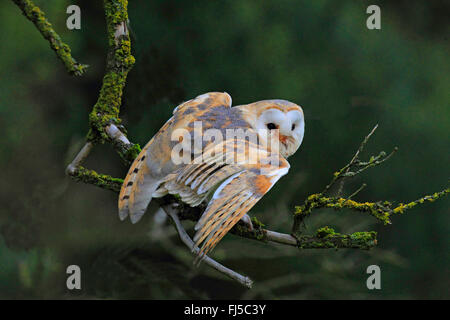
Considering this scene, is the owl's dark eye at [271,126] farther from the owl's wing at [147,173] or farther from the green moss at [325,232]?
the green moss at [325,232]

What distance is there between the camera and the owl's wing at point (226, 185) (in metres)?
1.18

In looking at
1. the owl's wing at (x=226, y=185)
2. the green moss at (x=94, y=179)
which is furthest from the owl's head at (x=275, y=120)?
the green moss at (x=94, y=179)

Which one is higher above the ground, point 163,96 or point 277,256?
point 163,96

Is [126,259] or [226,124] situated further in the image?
[126,259]

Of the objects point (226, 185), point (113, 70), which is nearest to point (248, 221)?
point (226, 185)

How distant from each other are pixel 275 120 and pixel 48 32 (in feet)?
2.02

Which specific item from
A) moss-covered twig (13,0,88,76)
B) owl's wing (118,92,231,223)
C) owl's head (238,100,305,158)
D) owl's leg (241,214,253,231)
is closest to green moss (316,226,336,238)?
owl's leg (241,214,253,231)

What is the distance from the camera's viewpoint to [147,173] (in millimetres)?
1368

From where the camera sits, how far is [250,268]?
84.0 inches

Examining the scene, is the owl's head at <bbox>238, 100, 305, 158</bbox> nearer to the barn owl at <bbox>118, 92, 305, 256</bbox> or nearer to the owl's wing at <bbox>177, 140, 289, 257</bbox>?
the barn owl at <bbox>118, 92, 305, 256</bbox>

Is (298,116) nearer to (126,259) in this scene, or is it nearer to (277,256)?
(277,256)

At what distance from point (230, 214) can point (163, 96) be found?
99 centimetres

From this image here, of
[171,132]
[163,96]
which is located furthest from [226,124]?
[163,96]

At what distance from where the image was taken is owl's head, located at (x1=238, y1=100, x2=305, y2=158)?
1462 mm
